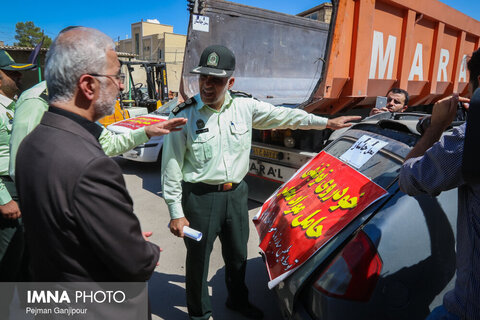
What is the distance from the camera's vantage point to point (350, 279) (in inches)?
53.7

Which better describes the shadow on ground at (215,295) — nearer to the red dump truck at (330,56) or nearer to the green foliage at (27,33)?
the red dump truck at (330,56)

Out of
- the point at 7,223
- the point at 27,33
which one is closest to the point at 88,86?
the point at 7,223

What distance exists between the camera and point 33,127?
2000mm

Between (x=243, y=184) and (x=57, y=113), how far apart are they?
146cm

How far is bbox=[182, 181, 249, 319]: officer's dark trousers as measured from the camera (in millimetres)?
2199

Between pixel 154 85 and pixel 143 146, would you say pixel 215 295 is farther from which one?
pixel 154 85

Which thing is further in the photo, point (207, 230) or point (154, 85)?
point (154, 85)

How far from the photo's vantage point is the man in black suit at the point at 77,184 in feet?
3.38

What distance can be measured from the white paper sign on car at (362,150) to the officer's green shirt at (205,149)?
0.72 metres

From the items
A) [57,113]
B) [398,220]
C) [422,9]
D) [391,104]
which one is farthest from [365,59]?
[57,113]

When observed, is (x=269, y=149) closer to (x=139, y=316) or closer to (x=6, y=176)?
(x=6, y=176)

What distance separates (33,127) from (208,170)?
1.12m

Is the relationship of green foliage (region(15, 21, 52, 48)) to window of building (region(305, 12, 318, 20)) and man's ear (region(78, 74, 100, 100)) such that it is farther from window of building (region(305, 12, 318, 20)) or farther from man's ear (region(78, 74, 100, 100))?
man's ear (region(78, 74, 100, 100))

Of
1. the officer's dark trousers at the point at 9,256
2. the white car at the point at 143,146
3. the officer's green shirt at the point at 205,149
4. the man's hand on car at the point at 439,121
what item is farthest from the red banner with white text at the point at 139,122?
the man's hand on car at the point at 439,121
